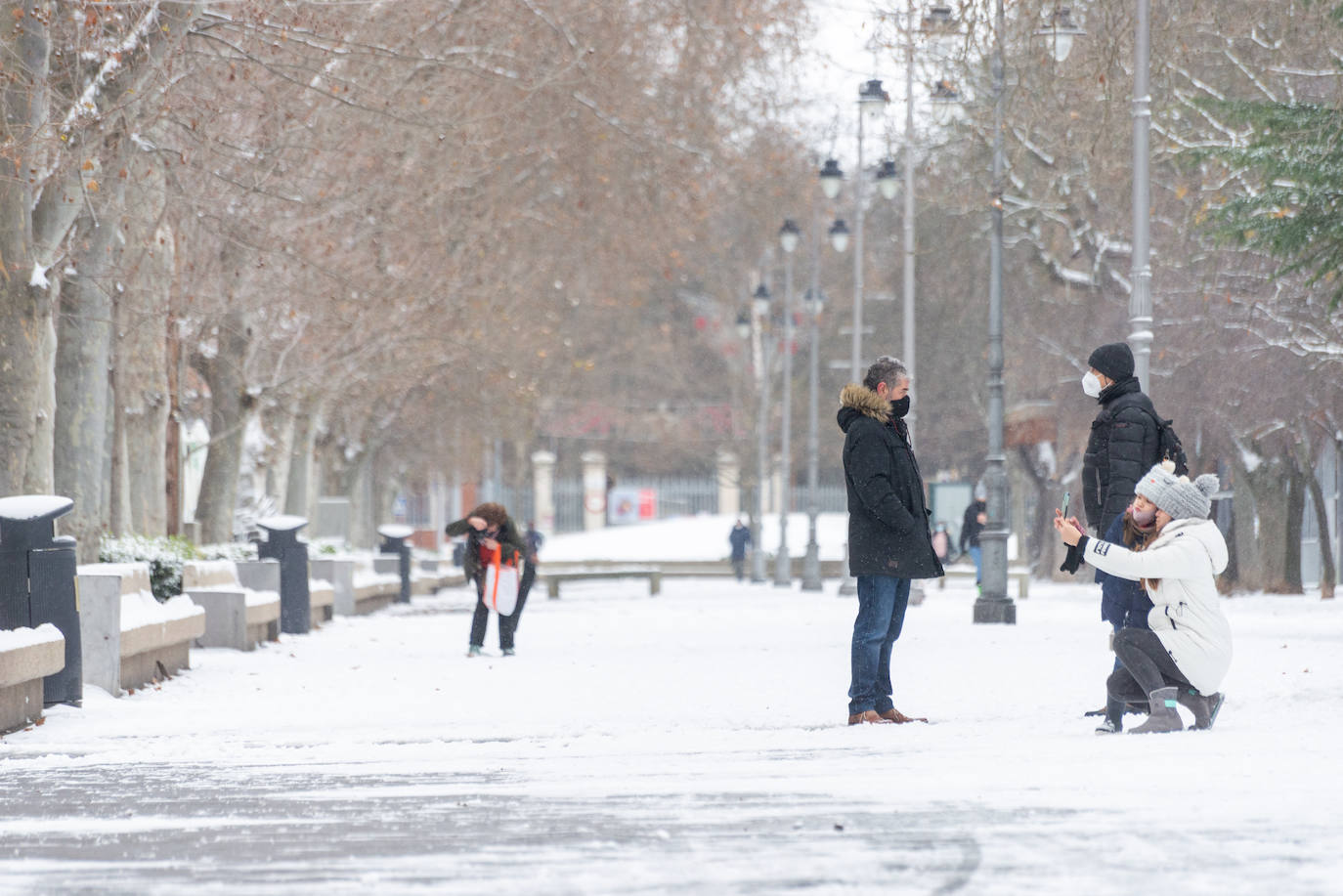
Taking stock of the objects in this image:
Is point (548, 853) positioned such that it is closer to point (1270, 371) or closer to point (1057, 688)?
point (1057, 688)

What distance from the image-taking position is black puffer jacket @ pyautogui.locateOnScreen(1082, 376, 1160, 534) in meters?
10.2

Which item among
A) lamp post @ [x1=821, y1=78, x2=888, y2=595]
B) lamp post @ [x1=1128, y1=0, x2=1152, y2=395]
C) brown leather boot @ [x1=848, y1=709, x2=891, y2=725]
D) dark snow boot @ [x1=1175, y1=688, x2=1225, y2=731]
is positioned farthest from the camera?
lamp post @ [x1=821, y1=78, x2=888, y2=595]

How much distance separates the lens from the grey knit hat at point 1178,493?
9414 millimetres

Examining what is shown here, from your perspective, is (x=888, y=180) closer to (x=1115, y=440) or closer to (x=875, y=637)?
(x=875, y=637)

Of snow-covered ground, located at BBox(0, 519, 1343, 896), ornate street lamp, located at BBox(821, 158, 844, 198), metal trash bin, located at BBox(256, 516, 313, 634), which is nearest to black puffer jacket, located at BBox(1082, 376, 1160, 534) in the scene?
snow-covered ground, located at BBox(0, 519, 1343, 896)

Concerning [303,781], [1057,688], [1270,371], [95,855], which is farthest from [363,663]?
[1270,371]

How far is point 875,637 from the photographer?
420 inches

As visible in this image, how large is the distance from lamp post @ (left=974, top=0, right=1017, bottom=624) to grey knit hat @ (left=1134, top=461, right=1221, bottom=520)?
14274 mm

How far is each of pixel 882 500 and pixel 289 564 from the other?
1315cm

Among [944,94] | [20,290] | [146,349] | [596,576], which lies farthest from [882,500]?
[596,576]

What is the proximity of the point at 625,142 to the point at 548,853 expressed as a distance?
26.4 m

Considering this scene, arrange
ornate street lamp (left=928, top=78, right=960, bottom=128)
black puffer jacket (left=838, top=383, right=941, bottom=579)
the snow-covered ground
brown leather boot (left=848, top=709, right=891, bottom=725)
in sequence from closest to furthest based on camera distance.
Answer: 1. the snow-covered ground
2. black puffer jacket (left=838, top=383, right=941, bottom=579)
3. brown leather boot (left=848, top=709, right=891, bottom=725)
4. ornate street lamp (left=928, top=78, right=960, bottom=128)

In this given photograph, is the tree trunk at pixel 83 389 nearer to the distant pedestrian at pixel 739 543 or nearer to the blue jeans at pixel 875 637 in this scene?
the blue jeans at pixel 875 637

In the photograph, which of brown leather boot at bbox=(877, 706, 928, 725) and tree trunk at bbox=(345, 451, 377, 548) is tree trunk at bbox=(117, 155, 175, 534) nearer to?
brown leather boot at bbox=(877, 706, 928, 725)
